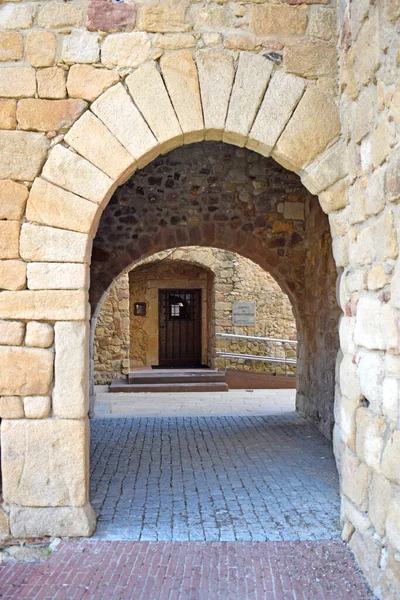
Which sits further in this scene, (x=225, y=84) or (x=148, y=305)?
(x=148, y=305)

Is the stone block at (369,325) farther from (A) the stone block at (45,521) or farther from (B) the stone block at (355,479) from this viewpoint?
(A) the stone block at (45,521)

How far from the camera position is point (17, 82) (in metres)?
3.37

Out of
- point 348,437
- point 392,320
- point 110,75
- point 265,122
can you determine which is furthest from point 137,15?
point 348,437

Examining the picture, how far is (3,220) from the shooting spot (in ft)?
11.0

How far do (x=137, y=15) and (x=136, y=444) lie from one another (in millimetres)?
4027

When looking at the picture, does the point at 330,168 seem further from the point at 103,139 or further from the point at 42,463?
the point at 42,463

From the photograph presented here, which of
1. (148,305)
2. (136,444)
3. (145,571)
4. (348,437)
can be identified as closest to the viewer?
(145,571)

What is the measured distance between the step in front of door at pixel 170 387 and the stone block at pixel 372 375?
7963mm

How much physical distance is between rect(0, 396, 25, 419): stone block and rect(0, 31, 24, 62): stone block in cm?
200

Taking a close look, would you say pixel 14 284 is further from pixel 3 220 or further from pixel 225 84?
pixel 225 84

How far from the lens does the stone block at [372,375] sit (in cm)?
284

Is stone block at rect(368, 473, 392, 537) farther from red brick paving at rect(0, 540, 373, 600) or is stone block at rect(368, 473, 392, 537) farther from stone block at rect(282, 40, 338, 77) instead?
stone block at rect(282, 40, 338, 77)

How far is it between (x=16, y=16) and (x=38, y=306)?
1.74 metres

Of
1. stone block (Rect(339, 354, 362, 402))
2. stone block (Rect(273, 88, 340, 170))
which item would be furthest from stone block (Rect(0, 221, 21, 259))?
stone block (Rect(339, 354, 362, 402))
